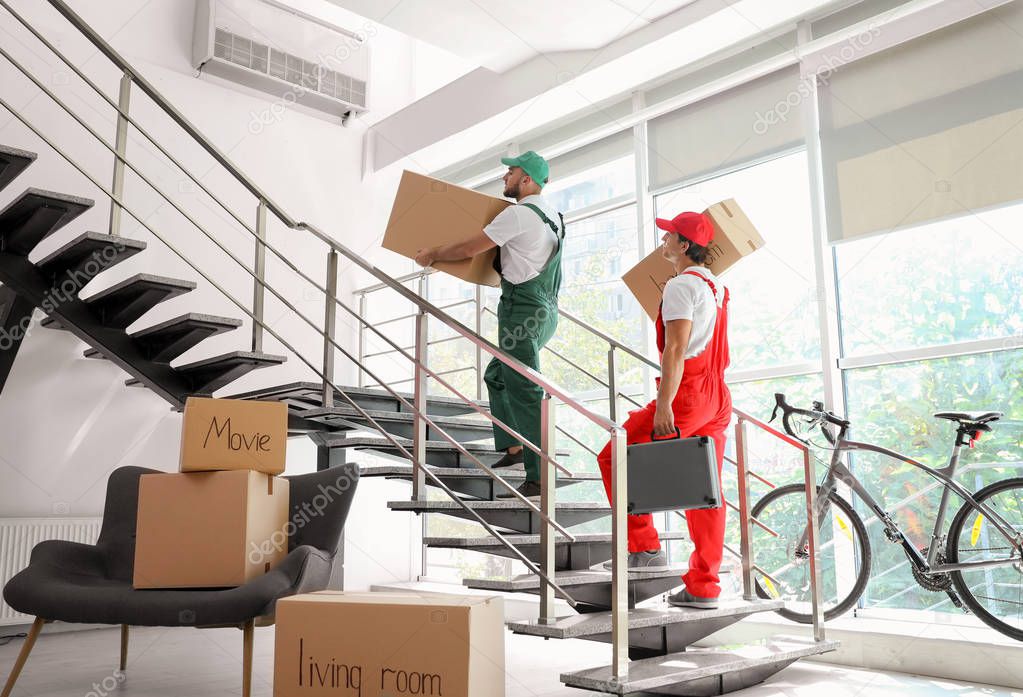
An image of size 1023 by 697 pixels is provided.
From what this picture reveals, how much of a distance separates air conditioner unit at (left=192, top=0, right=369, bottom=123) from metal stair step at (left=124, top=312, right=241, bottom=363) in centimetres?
257

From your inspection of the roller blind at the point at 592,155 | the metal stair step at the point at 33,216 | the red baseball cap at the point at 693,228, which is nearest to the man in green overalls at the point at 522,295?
the red baseball cap at the point at 693,228

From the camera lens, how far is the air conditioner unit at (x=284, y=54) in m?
5.49

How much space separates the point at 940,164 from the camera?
3.86 meters

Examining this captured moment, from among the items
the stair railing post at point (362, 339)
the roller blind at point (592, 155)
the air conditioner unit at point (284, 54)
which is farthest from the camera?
the stair railing post at point (362, 339)

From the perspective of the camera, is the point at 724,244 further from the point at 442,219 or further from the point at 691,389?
the point at 442,219

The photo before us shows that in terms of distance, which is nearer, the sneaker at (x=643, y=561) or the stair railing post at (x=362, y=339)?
the sneaker at (x=643, y=561)

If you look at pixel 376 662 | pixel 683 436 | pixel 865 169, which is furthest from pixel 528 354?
pixel 865 169

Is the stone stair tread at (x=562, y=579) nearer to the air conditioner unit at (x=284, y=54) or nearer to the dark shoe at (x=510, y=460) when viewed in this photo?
the dark shoe at (x=510, y=460)

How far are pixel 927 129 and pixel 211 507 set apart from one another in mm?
3474

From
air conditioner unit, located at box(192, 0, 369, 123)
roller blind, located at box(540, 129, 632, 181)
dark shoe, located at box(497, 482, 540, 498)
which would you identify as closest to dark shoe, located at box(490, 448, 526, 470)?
dark shoe, located at box(497, 482, 540, 498)

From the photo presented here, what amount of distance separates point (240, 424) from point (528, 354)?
1063 mm

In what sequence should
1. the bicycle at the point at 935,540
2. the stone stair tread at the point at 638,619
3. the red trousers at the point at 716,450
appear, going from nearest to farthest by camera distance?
the stone stair tread at the point at 638,619 < the red trousers at the point at 716,450 < the bicycle at the point at 935,540

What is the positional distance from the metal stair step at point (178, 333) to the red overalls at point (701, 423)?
5.34 feet

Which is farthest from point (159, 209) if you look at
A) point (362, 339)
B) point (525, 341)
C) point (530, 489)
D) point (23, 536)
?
point (530, 489)
